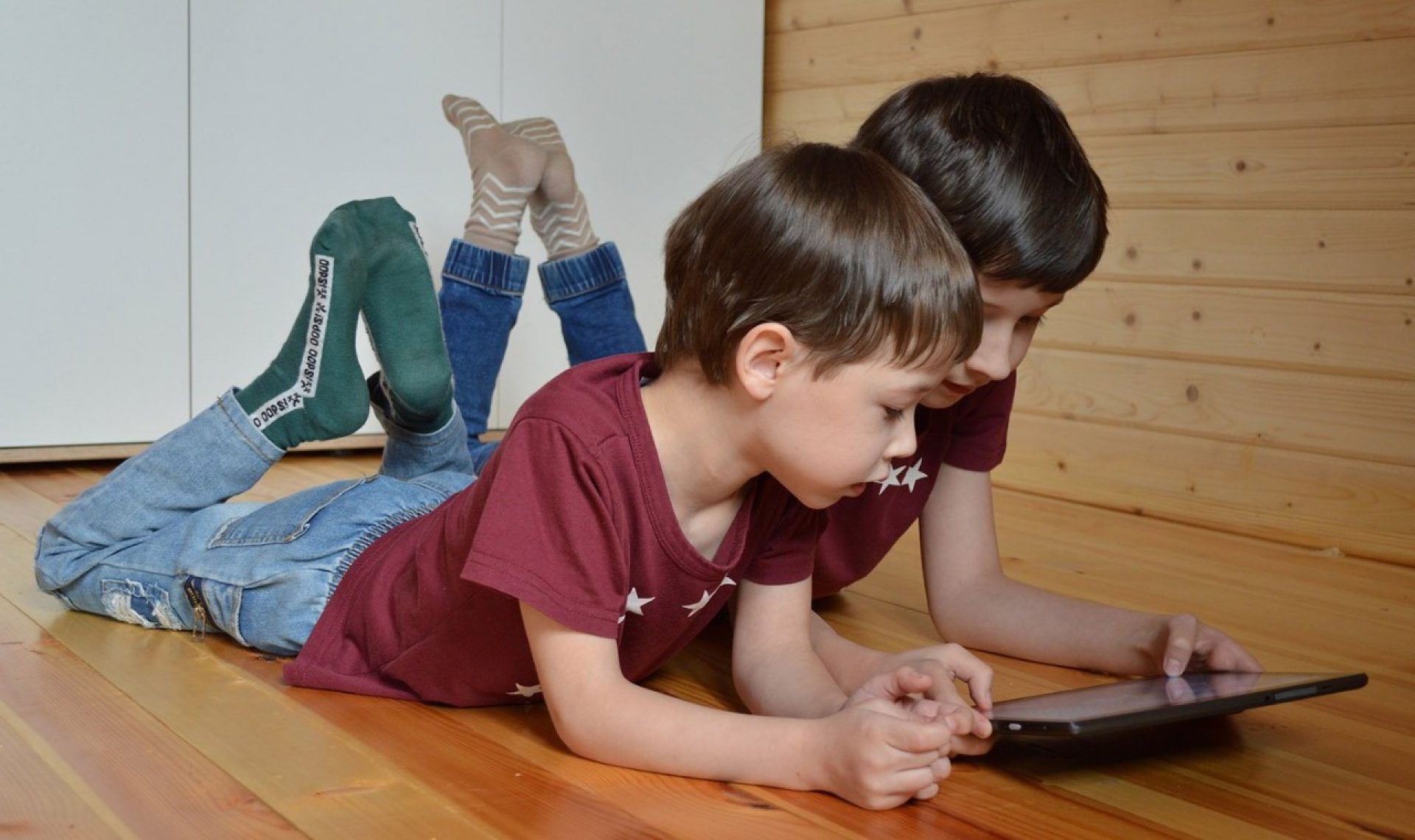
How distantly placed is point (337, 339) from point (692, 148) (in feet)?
4.71

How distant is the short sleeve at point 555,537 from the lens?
2.80 feet

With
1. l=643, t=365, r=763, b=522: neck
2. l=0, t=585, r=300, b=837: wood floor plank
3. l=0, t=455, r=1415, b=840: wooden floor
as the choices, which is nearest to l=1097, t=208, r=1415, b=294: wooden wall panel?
l=0, t=455, r=1415, b=840: wooden floor

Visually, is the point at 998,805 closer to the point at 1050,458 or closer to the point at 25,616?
the point at 25,616

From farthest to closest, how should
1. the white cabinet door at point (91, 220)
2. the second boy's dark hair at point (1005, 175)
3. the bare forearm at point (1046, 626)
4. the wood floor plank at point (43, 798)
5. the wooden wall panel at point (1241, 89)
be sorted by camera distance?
the white cabinet door at point (91, 220) → the wooden wall panel at point (1241, 89) → the bare forearm at point (1046, 626) → the second boy's dark hair at point (1005, 175) → the wood floor plank at point (43, 798)

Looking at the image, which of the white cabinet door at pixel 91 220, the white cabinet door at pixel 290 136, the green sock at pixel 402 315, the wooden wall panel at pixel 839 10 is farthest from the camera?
the wooden wall panel at pixel 839 10

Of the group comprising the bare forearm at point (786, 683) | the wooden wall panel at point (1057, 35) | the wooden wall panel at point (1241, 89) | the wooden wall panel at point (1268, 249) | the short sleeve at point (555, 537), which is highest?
the wooden wall panel at point (1057, 35)

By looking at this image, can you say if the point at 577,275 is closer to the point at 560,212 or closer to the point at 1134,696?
the point at 560,212

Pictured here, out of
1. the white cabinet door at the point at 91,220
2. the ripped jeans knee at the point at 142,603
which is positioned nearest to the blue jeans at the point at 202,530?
the ripped jeans knee at the point at 142,603

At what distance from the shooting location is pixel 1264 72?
1879 mm

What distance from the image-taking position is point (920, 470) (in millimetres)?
1221

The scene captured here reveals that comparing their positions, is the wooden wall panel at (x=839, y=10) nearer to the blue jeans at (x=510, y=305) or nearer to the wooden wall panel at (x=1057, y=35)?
the wooden wall panel at (x=1057, y=35)

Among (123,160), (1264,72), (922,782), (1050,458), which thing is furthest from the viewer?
(1050,458)

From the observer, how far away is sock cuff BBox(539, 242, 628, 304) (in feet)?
5.35

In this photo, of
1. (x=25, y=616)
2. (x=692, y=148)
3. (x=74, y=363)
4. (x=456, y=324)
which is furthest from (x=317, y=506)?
(x=692, y=148)
